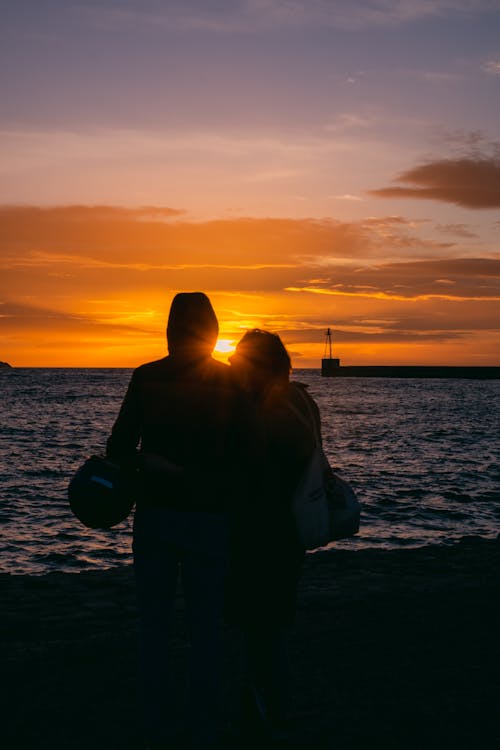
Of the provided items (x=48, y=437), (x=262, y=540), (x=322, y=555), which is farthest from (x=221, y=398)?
(x=48, y=437)

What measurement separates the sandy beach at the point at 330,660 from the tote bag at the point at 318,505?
1327 mm

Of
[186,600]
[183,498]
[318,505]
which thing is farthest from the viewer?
[318,505]

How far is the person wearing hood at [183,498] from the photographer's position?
11.3ft

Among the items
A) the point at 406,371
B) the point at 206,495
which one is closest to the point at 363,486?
the point at 206,495

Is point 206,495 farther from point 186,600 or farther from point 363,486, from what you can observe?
point 363,486

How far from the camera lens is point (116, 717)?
4.64m

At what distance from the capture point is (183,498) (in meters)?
3.42

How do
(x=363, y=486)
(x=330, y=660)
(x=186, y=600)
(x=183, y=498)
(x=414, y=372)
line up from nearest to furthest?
(x=183, y=498) < (x=186, y=600) < (x=330, y=660) < (x=363, y=486) < (x=414, y=372)

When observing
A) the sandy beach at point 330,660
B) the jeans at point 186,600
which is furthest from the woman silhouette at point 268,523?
the sandy beach at point 330,660

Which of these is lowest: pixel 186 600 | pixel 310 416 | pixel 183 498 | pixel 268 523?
pixel 186 600

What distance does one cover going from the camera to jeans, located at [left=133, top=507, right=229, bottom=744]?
3.46m

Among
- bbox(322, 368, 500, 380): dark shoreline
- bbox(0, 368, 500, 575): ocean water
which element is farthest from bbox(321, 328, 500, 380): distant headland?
bbox(0, 368, 500, 575): ocean water

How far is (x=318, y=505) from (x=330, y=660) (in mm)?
2350

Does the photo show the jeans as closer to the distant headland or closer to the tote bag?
the tote bag
